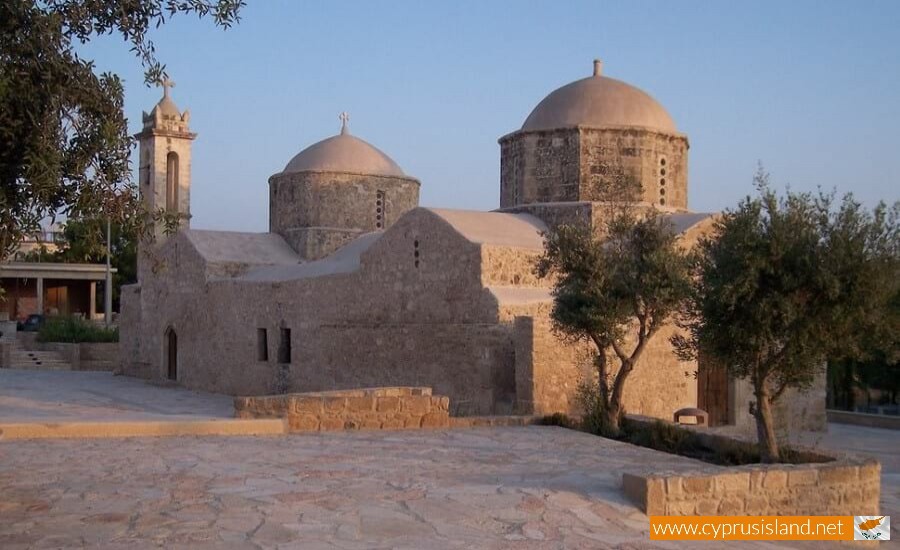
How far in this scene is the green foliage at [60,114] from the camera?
15.6ft

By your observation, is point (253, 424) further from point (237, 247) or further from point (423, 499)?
point (237, 247)

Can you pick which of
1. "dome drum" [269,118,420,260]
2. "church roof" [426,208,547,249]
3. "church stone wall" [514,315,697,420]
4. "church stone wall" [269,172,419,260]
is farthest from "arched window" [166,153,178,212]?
A: "church stone wall" [514,315,697,420]

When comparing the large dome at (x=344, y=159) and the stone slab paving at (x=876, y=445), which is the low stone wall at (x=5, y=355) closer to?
the large dome at (x=344, y=159)

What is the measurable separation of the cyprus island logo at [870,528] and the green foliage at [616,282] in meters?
3.15

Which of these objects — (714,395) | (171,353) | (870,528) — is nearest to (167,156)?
(171,353)

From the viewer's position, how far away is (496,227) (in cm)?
1542

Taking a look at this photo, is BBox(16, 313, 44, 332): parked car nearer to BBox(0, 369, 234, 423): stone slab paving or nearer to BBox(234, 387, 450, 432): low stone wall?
BBox(0, 369, 234, 423): stone slab paving

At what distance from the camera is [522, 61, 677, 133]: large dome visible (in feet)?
55.0

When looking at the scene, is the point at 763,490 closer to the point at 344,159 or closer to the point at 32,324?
the point at 344,159

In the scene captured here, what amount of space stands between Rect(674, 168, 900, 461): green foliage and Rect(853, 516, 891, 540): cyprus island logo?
0.99m

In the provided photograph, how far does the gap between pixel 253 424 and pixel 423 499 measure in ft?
11.3

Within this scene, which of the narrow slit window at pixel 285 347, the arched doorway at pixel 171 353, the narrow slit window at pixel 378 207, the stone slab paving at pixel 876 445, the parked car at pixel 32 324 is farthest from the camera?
the parked car at pixel 32 324

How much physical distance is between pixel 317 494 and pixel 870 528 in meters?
3.99

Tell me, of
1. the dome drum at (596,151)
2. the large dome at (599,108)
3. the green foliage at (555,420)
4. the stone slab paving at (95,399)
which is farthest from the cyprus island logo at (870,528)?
the large dome at (599,108)
